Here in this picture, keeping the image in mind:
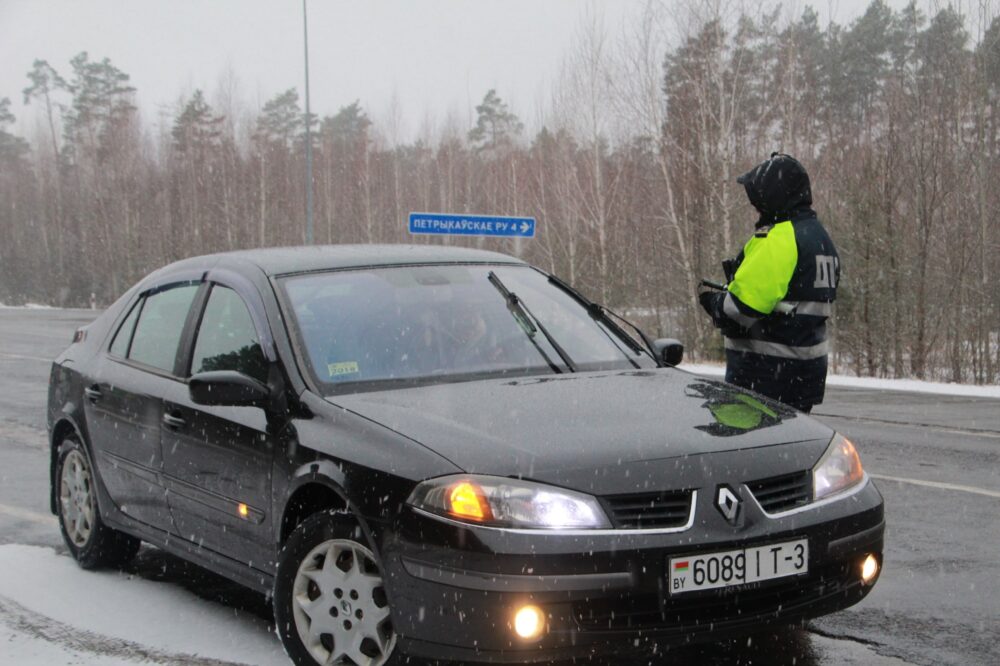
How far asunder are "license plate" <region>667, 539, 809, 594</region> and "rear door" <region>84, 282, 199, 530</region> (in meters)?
2.42

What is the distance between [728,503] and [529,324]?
152 cm

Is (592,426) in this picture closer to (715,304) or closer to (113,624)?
(715,304)

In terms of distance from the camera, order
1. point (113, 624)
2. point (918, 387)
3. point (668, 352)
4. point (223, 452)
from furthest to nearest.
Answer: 1. point (918, 387)
2. point (668, 352)
3. point (113, 624)
4. point (223, 452)

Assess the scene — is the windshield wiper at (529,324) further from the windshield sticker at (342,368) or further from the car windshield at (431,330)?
the windshield sticker at (342,368)

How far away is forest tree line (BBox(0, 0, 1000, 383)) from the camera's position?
23.3 m

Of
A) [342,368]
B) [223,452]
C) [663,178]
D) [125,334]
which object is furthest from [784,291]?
[663,178]

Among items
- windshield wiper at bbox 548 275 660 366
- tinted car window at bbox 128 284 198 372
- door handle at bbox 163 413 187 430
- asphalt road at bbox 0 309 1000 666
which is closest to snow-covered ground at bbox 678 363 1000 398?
asphalt road at bbox 0 309 1000 666

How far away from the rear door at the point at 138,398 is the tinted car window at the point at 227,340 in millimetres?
173

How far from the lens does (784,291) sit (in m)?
5.53

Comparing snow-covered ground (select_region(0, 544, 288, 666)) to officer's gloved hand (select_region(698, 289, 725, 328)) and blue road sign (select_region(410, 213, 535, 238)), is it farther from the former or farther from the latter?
blue road sign (select_region(410, 213, 535, 238))

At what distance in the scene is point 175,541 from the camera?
494cm

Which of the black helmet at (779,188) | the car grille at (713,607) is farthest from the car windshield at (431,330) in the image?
the car grille at (713,607)

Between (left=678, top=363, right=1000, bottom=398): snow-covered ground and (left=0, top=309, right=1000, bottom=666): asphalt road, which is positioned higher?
(left=0, top=309, right=1000, bottom=666): asphalt road

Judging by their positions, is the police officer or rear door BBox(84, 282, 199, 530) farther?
the police officer
